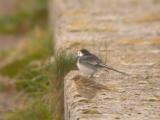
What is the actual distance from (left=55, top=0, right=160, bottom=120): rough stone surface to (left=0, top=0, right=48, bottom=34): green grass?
17.8 ft

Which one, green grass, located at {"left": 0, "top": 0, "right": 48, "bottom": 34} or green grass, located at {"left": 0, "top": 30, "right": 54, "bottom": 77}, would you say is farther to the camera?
green grass, located at {"left": 0, "top": 0, "right": 48, "bottom": 34}

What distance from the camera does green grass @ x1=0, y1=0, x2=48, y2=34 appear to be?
18906 mm

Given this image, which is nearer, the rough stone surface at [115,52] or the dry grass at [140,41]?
the rough stone surface at [115,52]

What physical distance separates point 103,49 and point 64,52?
942mm

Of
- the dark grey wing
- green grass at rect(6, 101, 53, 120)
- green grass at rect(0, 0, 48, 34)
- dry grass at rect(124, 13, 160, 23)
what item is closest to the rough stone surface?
dry grass at rect(124, 13, 160, 23)

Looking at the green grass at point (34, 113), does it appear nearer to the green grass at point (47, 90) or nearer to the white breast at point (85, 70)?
the green grass at point (47, 90)

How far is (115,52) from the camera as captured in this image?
9555mm

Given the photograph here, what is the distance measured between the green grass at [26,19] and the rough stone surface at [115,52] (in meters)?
5.42

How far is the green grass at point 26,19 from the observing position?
18906 millimetres

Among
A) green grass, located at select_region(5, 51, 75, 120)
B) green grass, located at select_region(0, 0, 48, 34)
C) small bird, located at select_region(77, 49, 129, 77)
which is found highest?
small bird, located at select_region(77, 49, 129, 77)

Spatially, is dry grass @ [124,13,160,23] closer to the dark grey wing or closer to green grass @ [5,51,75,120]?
green grass @ [5,51,75,120]

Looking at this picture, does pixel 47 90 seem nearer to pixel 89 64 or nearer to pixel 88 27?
pixel 89 64

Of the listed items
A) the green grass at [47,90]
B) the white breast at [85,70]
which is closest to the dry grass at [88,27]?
the green grass at [47,90]

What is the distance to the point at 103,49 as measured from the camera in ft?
31.5
